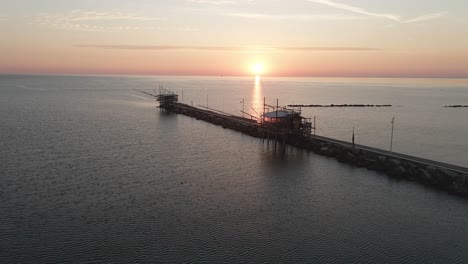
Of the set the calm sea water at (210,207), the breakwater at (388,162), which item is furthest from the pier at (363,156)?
the calm sea water at (210,207)

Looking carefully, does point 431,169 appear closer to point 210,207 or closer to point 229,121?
point 210,207

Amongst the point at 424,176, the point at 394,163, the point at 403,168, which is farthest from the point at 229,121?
the point at 424,176

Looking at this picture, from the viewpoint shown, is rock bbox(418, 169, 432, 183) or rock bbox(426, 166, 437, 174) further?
rock bbox(426, 166, 437, 174)

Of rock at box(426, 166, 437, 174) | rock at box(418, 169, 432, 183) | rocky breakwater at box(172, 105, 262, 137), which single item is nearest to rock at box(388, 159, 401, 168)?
rock at box(418, 169, 432, 183)

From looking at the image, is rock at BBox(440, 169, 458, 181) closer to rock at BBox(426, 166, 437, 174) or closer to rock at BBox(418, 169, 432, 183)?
rock at BBox(426, 166, 437, 174)

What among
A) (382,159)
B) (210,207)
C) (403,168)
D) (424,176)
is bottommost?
(210,207)

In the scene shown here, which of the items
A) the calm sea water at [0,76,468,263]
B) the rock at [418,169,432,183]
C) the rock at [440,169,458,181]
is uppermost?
the rock at [440,169,458,181]

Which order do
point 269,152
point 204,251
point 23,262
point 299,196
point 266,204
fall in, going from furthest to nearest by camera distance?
point 269,152, point 299,196, point 266,204, point 204,251, point 23,262

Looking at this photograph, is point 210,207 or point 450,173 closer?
point 210,207

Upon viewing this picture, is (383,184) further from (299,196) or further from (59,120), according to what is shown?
(59,120)

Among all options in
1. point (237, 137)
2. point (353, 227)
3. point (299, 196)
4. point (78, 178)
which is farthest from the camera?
point (237, 137)

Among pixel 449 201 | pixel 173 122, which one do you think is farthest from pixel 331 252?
pixel 173 122
